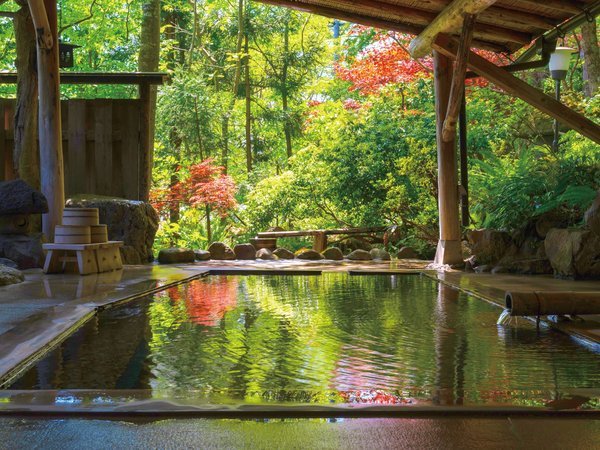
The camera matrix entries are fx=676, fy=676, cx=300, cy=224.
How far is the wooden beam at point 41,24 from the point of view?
302 inches

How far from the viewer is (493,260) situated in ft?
26.8

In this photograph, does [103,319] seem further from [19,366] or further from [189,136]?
[189,136]

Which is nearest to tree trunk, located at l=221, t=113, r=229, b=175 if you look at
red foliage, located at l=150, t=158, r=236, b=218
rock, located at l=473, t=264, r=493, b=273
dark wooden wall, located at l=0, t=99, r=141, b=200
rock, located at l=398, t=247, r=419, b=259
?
red foliage, located at l=150, t=158, r=236, b=218

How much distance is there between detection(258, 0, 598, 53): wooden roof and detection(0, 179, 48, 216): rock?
3520mm

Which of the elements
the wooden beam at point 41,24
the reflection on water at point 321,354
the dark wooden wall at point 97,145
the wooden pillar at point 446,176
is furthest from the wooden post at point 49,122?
the wooden pillar at point 446,176

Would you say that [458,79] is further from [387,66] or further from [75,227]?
[387,66]

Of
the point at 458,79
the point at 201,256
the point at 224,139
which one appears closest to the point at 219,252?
the point at 201,256

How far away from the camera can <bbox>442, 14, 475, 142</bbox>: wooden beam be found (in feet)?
23.8

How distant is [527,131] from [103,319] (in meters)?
13.3

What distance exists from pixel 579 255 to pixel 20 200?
6007mm

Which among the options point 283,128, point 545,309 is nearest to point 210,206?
point 283,128

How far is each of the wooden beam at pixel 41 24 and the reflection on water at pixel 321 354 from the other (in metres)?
4.04

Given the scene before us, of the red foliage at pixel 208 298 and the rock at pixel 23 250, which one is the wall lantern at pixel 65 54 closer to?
the rock at pixel 23 250

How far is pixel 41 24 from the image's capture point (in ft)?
25.7
